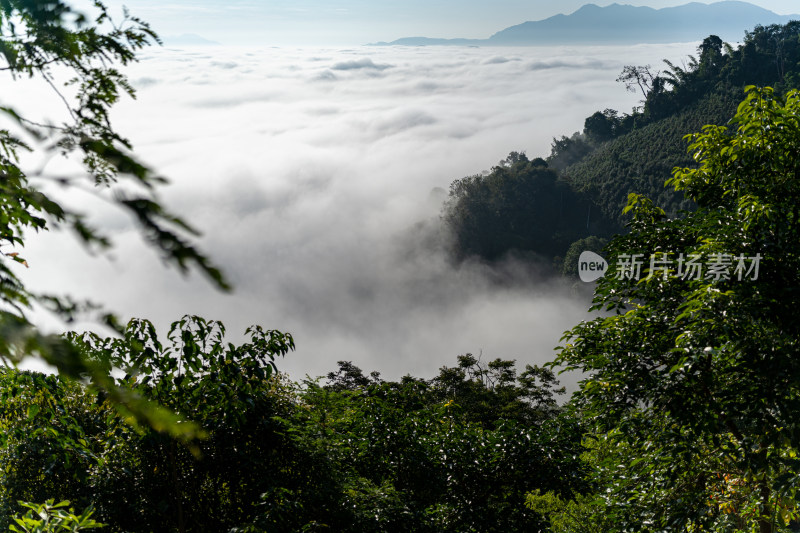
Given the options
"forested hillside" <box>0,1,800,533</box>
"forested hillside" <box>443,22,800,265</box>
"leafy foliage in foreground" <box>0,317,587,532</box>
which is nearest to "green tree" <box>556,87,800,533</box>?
"forested hillside" <box>0,1,800,533</box>

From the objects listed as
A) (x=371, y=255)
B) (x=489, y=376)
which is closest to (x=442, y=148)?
(x=371, y=255)

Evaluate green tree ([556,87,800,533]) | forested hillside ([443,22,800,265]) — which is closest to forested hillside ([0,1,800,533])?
green tree ([556,87,800,533])

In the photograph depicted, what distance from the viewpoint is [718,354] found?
368 cm

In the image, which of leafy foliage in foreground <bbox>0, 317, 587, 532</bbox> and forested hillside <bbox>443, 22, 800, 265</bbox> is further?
forested hillside <bbox>443, 22, 800, 265</bbox>

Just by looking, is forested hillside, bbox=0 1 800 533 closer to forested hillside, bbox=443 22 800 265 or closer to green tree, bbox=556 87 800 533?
green tree, bbox=556 87 800 533

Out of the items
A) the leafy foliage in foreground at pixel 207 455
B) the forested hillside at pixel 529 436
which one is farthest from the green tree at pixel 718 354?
the leafy foliage in foreground at pixel 207 455

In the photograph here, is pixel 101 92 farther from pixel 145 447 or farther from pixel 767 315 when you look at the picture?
pixel 767 315

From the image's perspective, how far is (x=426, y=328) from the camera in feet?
299

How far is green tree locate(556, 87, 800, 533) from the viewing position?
3.81 m

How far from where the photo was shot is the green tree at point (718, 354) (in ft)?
12.5

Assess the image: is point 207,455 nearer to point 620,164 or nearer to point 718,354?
point 718,354

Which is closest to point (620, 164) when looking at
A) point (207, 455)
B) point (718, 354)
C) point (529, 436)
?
point (529, 436)

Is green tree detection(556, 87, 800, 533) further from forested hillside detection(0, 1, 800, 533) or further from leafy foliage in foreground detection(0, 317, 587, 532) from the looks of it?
leafy foliage in foreground detection(0, 317, 587, 532)

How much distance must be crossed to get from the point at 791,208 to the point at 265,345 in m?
4.22
